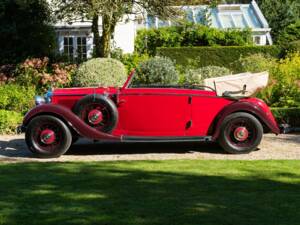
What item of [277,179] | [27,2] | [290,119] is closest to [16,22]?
[27,2]

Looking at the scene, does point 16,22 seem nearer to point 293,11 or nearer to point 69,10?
point 69,10

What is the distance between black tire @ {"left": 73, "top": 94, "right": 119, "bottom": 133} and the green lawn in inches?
34.0

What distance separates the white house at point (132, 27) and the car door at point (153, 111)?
37.7ft

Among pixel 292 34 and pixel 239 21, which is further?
pixel 239 21

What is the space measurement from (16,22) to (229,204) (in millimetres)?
16658

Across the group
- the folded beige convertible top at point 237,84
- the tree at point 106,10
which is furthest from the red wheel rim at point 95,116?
the tree at point 106,10

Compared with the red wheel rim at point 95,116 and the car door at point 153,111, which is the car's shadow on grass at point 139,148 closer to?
the car door at point 153,111

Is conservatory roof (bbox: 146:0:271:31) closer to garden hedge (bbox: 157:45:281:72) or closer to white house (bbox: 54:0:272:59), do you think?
white house (bbox: 54:0:272:59)

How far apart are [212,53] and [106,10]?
1135 cm

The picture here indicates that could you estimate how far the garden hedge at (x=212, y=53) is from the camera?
27531 millimetres

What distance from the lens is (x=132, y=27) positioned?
1085 inches

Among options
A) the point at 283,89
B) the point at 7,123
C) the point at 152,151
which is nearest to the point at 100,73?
the point at 7,123

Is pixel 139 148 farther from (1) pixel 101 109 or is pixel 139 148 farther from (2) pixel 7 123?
(2) pixel 7 123

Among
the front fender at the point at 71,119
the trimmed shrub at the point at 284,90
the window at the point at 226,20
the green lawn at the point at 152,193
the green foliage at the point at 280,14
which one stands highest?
the green foliage at the point at 280,14
